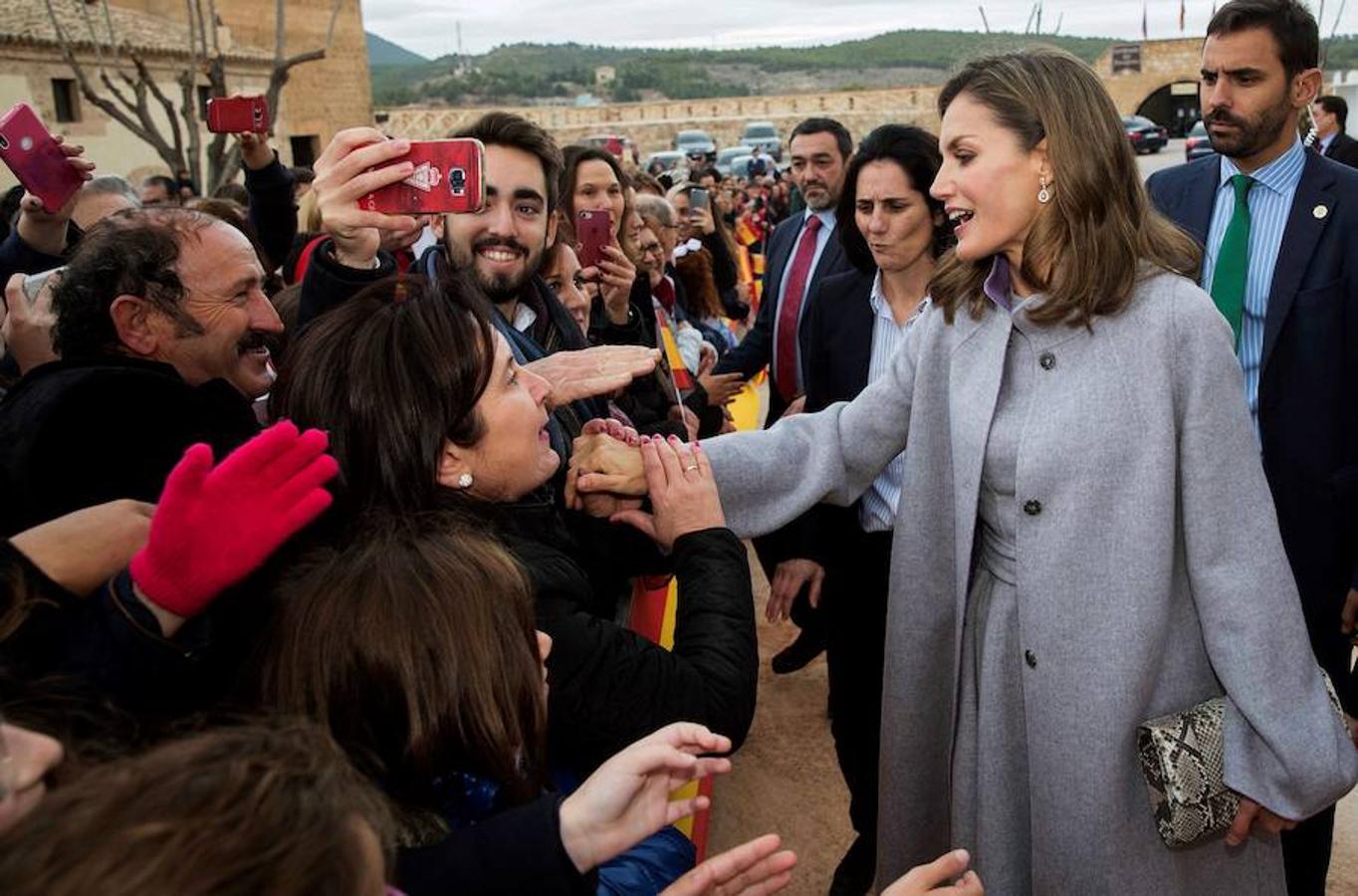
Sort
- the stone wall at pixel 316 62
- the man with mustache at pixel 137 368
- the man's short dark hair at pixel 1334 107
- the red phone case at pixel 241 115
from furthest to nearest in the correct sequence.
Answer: the stone wall at pixel 316 62 → the man's short dark hair at pixel 1334 107 → the red phone case at pixel 241 115 → the man with mustache at pixel 137 368

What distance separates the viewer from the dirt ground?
11.1ft

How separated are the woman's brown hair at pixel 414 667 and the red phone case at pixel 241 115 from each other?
106 inches

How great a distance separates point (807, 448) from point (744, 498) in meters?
0.21

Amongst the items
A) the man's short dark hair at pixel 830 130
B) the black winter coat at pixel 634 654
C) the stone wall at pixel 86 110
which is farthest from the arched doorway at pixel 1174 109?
the black winter coat at pixel 634 654

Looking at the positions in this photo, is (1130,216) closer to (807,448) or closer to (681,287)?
(807,448)

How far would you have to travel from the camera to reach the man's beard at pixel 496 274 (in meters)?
2.86

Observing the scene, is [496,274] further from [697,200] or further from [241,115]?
[697,200]

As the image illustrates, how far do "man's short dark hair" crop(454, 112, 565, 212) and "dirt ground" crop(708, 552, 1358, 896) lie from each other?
2.14 meters

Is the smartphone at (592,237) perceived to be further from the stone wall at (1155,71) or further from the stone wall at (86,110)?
the stone wall at (1155,71)

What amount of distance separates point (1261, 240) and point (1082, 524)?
161 cm

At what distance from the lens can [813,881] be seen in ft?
11.1

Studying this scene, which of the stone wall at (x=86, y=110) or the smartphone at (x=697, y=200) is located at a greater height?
the stone wall at (x=86, y=110)

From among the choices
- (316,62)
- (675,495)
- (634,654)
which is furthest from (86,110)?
(634,654)

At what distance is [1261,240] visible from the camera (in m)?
3.07
